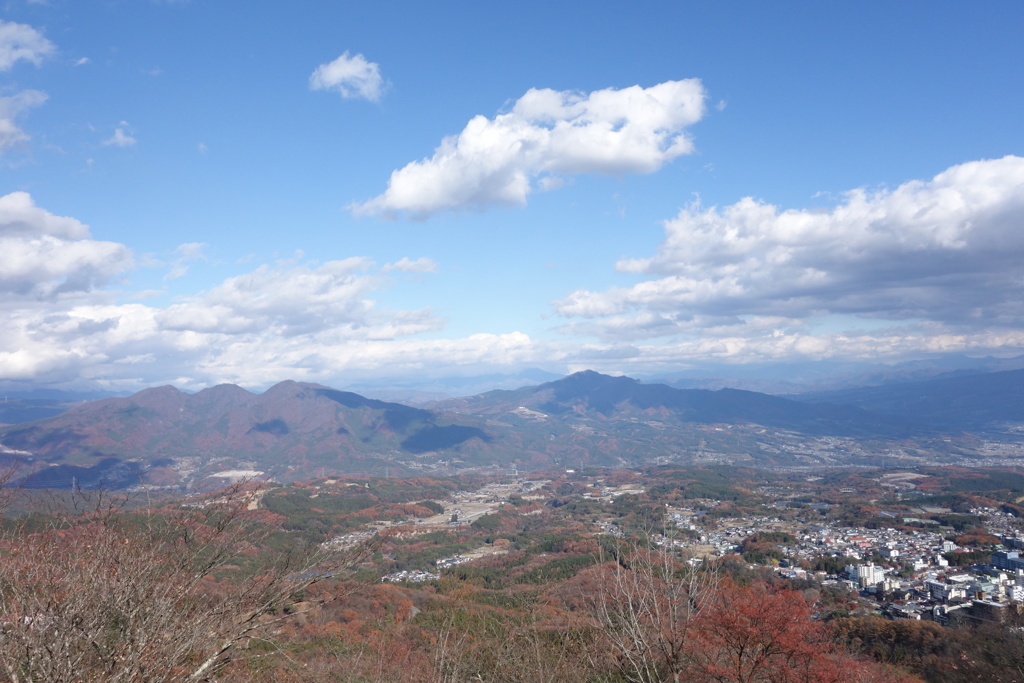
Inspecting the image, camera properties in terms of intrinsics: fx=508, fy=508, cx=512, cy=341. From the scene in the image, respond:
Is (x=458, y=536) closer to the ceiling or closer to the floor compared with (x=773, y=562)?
closer to the floor

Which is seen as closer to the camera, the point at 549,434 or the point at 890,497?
the point at 890,497

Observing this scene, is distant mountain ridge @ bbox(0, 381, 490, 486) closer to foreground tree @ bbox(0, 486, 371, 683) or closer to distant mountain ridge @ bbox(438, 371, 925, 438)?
distant mountain ridge @ bbox(438, 371, 925, 438)

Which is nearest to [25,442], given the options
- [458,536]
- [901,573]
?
[458,536]

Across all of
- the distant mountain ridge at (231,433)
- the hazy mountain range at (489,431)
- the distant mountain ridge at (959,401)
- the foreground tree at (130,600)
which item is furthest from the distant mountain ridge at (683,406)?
the foreground tree at (130,600)

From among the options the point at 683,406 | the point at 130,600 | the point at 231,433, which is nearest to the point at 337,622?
the point at 130,600

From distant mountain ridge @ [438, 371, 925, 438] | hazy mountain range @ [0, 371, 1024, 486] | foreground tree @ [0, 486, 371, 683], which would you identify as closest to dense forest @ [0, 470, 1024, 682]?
foreground tree @ [0, 486, 371, 683]

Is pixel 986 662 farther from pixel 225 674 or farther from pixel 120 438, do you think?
pixel 120 438
